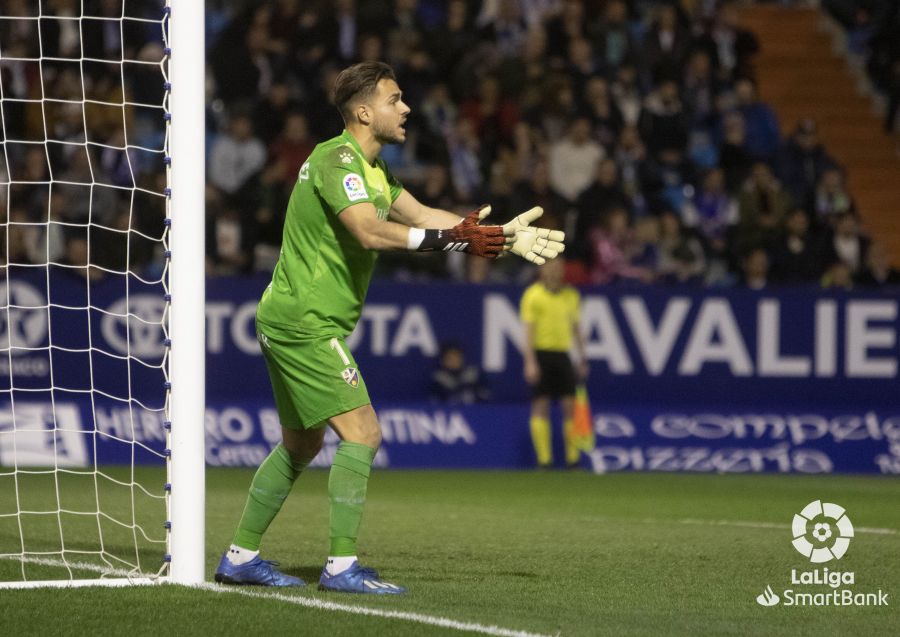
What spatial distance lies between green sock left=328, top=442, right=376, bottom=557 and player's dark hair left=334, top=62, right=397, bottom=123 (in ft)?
4.57

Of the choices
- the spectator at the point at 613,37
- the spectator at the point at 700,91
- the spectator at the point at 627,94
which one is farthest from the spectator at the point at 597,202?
the spectator at the point at 613,37

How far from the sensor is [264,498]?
20.8ft

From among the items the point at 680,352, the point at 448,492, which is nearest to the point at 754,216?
the point at 680,352

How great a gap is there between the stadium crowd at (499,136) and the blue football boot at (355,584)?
8.23 metres

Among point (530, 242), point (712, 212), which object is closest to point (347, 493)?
point (530, 242)

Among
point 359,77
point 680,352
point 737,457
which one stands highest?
point 359,77

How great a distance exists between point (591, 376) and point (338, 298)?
8.64m

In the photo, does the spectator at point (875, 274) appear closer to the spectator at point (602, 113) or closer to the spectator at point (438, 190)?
the spectator at point (602, 113)

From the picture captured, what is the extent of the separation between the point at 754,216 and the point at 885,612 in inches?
396

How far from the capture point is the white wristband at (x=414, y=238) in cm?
595

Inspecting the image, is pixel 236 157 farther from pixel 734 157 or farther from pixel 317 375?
pixel 317 375

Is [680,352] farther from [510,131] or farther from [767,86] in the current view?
[767,86]

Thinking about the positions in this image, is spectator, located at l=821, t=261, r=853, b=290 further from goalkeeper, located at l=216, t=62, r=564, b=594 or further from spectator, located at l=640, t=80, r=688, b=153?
goalkeeper, located at l=216, t=62, r=564, b=594

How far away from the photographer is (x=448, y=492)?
11812mm
